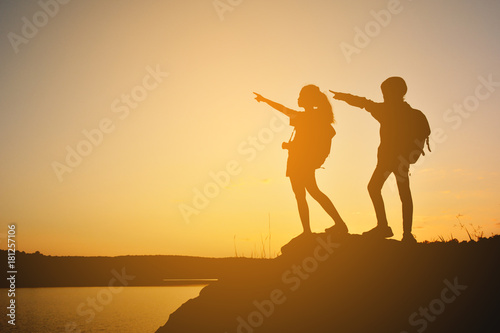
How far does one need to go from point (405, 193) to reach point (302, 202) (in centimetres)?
219

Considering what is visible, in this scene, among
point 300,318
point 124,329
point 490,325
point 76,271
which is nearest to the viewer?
point 490,325

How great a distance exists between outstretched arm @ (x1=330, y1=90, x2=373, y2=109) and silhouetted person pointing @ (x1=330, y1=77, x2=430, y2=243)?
0.38 m

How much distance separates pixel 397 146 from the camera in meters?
7.96

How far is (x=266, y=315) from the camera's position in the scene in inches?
302

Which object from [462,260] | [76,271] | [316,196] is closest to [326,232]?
[316,196]

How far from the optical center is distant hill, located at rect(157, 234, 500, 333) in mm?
6570

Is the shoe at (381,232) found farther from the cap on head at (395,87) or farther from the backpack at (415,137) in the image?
the cap on head at (395,87)

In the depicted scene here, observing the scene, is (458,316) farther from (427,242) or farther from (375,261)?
(427,242)

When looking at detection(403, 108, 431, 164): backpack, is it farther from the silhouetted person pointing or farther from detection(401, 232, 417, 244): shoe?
detection(401, 232, 417, 244): shoe

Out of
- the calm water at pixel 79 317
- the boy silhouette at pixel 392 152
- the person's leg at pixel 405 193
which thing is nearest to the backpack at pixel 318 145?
the boy silhouette at pixel 392 152

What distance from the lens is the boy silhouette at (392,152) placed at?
787 centimetres

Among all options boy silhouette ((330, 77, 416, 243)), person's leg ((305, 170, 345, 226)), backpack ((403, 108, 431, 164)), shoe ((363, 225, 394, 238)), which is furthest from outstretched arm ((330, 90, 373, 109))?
shoe ((363, 225, 394, 238))

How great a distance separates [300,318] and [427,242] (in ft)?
12.3

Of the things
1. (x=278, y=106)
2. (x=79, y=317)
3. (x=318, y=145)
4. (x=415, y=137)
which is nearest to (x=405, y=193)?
(x=415, y=137)
